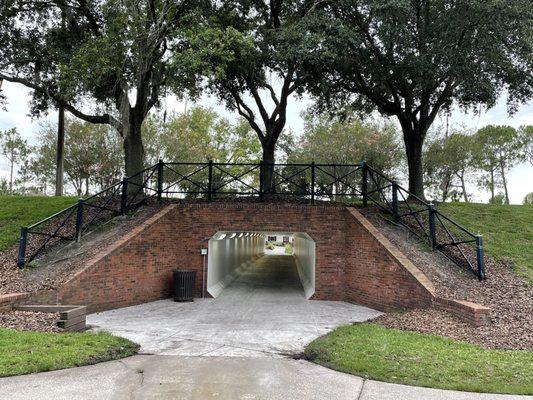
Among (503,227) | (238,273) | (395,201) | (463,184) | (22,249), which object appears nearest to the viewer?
(22,249)

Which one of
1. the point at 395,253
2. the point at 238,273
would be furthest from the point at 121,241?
the point at 238,273

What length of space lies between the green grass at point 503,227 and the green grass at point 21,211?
12997 millimetres

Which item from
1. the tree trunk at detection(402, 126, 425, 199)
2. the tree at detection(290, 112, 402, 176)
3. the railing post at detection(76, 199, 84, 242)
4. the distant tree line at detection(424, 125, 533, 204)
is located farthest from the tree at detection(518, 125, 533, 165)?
the railing post at detection(76, 199, 84, 242)

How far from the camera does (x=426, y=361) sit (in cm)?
536

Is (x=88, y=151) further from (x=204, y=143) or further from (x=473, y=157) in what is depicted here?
(x=473, y=157)

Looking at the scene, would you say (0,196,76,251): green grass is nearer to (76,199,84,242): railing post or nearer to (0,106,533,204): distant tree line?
(76,199,84,242): railing post

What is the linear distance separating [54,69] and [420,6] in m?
12.6

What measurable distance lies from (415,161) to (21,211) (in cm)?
1465

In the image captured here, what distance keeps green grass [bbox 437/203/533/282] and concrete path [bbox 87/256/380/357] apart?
3.78 m

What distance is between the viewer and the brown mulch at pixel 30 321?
6680 millimetres

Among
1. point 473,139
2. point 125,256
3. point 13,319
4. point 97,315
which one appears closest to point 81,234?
point 125,256

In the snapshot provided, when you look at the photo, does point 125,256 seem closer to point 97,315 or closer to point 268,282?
point 97,315

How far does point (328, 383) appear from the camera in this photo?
4848 mm

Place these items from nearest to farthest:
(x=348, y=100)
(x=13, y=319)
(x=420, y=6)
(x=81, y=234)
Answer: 1. (x=13, y=319)
2. (x=81, y=234)
3. (x=420, y=6)
4. (x=348, y=100)
